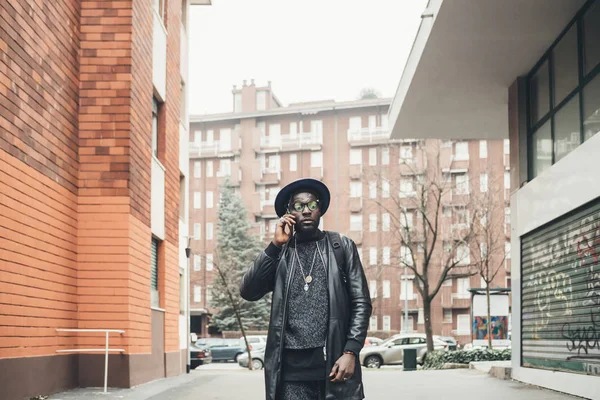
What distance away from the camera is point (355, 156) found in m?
72.9

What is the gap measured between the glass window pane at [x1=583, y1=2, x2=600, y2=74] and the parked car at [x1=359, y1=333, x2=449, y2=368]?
23594 millimetres

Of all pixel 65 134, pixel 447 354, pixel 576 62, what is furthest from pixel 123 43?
pixel 447 354

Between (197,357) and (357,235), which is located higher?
(357,235)

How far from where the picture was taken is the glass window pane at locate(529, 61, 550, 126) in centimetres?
1565

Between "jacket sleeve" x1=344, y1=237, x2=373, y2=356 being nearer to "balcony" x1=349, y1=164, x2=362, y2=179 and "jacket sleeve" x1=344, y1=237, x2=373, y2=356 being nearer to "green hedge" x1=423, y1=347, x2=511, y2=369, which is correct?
"green hedge" x1=423, y1=347, x2=511, y2=369

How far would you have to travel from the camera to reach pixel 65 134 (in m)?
13.8

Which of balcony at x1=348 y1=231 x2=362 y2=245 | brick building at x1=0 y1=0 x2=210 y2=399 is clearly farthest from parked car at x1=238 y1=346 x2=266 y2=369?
balcony at x1=348 y1=231 x2=362 y2=245

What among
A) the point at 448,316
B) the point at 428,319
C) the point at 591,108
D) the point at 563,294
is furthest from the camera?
the point at 448,316

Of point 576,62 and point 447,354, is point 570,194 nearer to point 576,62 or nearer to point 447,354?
point 576,62

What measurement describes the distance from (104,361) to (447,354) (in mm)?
14994

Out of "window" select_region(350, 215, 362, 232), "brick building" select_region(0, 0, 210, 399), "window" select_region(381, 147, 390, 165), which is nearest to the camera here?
"brick building" select_region(0, 0, 210, 399)

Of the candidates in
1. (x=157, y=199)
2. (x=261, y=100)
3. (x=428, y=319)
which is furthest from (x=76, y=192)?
(x=261, y=100)

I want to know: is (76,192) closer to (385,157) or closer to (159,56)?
(159,56)

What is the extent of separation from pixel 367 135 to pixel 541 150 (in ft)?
185
